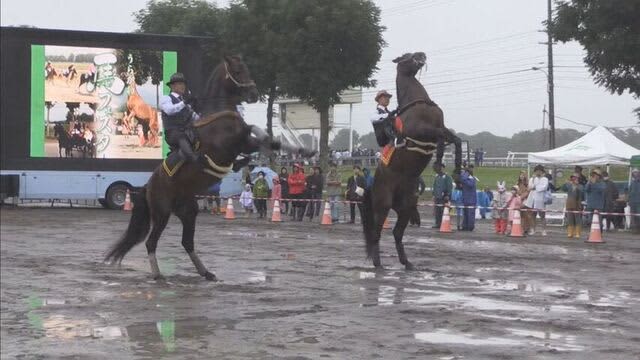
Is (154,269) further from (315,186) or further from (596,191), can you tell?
(315,186)

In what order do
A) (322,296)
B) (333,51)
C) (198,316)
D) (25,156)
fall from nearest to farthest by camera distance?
(198,316), (322,296), (25,156), (333,51)

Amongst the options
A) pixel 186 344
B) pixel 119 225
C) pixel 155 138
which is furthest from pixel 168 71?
pixel 186 344

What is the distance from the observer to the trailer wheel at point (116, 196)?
3162cm

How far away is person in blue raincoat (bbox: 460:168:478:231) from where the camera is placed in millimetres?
24906

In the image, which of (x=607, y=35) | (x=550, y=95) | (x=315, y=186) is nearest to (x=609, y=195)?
(x=607, y=35)

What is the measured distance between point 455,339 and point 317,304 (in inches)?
87.3

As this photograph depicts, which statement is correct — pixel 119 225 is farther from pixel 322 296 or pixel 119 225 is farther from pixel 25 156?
pixel 322 296

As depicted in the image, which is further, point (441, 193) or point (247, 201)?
point (247, 201)

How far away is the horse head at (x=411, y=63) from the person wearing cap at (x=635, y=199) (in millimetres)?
13654

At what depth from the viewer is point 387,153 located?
13.0m

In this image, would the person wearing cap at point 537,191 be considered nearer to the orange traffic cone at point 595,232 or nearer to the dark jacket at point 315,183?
the orange traffic cone at point 595,232

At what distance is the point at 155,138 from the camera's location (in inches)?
1222

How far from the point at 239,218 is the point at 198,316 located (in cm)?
2104

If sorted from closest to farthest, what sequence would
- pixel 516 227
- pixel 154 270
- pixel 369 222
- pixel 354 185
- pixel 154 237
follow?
pixel 154 270, pixel 154 237, pixel 369 222, pixel 516 227, pixel 354 185
